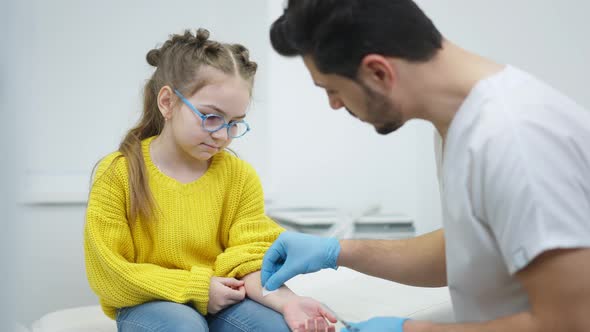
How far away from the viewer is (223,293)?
1.55 metres

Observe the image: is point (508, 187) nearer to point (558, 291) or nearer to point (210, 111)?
point (558, 291)

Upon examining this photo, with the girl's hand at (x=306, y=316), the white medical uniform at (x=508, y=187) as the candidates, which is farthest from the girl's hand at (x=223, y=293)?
the white medical uniform at (x=508, y=187)

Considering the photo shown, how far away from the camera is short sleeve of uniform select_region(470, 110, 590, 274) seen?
0.93 metres

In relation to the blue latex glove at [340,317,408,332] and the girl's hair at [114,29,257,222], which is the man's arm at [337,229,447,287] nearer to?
the blue latex glove at [340,317,408,332]

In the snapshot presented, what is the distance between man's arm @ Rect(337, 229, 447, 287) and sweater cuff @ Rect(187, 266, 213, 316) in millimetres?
342

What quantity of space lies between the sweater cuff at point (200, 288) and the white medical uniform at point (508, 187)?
650mm

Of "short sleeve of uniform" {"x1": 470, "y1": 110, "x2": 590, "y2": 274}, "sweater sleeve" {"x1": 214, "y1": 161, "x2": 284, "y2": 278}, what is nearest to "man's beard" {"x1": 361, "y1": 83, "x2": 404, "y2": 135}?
"short sleeve of uniform" {"x1": 470, "y1": 110, "x2": 590, "y2": 274}

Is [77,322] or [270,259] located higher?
[270,259]

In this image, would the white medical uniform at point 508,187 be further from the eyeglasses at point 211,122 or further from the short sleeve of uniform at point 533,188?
the eyeglasses at point 211,122

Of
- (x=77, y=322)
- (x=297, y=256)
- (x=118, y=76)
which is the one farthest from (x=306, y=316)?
(x=118, y=76)

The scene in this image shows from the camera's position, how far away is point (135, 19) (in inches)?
103

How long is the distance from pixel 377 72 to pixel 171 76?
0.73 metres

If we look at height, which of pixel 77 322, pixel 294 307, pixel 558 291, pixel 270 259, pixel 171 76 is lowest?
pixel 77 322

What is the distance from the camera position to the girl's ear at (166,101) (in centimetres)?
164
